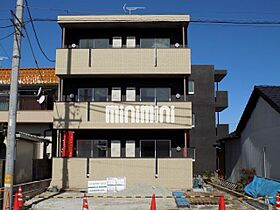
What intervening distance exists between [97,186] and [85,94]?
18.3 feet

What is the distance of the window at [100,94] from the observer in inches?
792

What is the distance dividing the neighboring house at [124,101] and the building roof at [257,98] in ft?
9.39

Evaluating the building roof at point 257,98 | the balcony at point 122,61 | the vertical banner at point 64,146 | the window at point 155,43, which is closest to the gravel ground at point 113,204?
the vertical banner at point 64,146

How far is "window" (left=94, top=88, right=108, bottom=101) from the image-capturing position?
20.1 meters

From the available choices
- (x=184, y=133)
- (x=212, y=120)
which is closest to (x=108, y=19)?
(x=184, y=133)

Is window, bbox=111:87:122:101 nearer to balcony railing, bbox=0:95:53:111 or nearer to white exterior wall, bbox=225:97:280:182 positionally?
balcony railing, bbox=0:95:53:111

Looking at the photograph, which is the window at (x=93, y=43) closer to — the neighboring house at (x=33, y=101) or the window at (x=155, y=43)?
the window at (x=155, y=43)

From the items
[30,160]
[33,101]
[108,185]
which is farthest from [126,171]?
[33,101]

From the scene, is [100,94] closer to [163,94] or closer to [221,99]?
[163,94]

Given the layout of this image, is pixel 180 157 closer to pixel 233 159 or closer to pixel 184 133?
pixel 184 133

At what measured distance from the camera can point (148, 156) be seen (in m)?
19.6

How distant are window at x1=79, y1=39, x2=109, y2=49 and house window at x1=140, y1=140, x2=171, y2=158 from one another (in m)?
6.17

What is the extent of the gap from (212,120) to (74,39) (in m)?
14.3

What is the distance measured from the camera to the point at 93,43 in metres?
20.8
